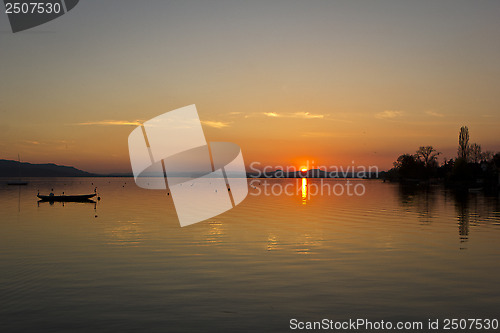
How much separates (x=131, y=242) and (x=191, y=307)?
53.5 ft

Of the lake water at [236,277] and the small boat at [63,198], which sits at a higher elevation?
the lake water at [236,277]

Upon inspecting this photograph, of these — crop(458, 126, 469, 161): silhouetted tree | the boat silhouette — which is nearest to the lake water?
the boat silhouette

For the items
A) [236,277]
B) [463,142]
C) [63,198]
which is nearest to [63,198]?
[63,198]

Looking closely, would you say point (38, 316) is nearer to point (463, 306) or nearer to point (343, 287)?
point (343, 287)

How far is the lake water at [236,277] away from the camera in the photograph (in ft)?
45.2

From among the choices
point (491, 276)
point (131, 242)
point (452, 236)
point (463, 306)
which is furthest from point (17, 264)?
point (452, 236)

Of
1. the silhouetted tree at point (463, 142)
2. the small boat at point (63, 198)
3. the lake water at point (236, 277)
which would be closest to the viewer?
the lake water at point (236, 277)

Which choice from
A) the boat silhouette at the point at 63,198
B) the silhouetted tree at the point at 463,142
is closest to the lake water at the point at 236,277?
the boat silhouette at the point at 63,198

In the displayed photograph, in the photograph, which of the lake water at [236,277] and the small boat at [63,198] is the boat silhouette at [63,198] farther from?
the lake water at [236,277]

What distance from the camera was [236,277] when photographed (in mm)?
19203

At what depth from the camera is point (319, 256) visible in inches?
954

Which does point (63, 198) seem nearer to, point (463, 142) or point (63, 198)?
point (63, 198)

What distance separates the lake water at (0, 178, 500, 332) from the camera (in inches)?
542

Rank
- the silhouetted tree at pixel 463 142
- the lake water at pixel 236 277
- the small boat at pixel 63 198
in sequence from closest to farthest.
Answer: the lake water at pixel 236 277 → the small boat at pixel 63 198 → the silhouetted tree at pixel 463 142
